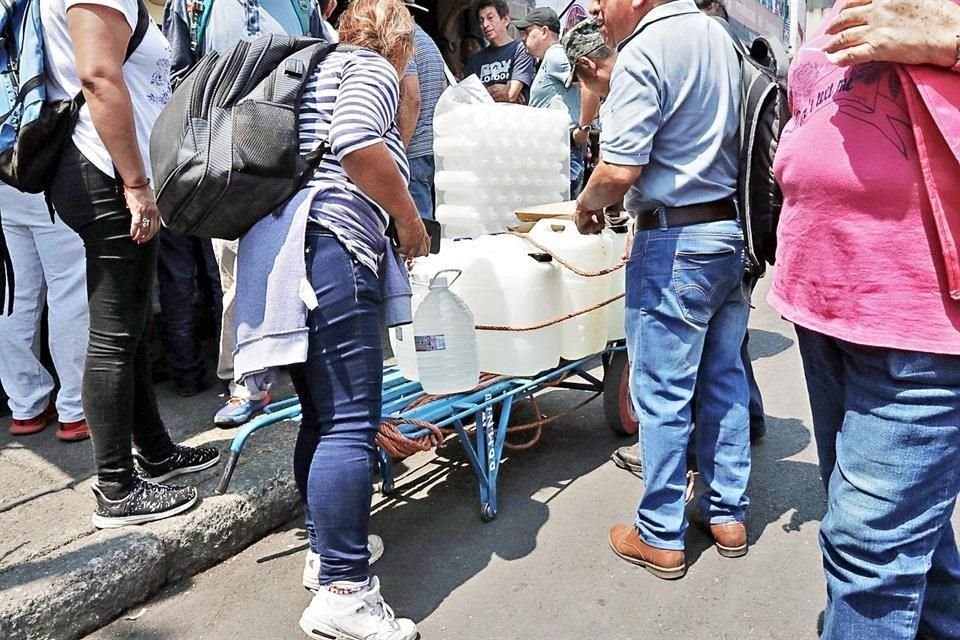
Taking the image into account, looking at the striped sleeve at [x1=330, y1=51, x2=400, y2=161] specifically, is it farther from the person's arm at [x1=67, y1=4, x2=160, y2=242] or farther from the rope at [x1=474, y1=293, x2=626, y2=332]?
the rope at [x1=474, y1=293, x2=626, y2=332]

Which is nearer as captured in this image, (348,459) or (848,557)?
(848,557)

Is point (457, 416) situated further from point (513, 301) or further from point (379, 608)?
point (379, 608)

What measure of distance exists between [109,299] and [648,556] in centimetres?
198

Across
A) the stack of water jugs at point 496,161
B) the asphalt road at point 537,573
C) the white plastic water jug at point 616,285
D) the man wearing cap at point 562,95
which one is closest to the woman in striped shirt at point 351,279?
the asphalt road at point 537,573

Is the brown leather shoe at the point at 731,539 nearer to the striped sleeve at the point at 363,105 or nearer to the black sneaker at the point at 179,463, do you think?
the striped sleeve at the point at 363,105

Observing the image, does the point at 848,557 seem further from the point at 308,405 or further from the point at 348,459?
the point at 308,405

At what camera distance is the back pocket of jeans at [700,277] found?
2377mm

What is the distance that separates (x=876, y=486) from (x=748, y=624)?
99 centimetres

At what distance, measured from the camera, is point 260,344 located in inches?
78.3

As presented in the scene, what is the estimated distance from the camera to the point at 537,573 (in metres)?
2.56

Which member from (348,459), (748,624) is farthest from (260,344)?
(748,624)

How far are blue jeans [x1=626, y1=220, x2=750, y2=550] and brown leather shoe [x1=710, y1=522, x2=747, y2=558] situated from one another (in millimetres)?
31

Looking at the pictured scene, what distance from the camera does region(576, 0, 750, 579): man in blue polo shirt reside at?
2266 mm

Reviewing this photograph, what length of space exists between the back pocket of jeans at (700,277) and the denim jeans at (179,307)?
2.68 m
